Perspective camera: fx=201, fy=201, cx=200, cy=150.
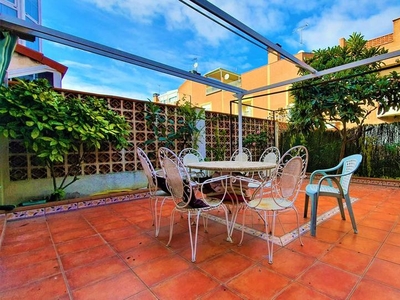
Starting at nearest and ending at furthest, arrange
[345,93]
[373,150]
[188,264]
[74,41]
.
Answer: [188,264], [74,41], [345,93], [373,150]

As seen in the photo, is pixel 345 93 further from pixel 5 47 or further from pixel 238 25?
pixel 5 47

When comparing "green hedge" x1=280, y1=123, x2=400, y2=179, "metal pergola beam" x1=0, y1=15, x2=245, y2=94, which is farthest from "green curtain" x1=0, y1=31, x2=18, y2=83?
"green hedge" x1=280, y1=123, x2=400, y2=179

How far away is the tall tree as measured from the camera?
4.43 meters

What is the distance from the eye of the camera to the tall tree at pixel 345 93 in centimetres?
443

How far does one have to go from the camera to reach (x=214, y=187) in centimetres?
261

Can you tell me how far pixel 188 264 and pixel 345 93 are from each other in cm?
515

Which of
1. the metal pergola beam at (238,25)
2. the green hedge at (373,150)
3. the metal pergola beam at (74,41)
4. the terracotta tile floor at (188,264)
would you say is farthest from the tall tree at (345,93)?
the metal pergola beam at (74,41)

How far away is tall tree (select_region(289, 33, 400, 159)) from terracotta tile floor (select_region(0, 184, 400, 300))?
3.04 m

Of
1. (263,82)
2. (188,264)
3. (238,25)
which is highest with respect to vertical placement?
(263,82)

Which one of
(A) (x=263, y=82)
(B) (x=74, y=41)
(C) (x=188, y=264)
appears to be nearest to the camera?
(C) (x=188, y=264)

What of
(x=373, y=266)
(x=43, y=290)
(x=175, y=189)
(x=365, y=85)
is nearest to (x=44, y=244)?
(x=43, y=290)

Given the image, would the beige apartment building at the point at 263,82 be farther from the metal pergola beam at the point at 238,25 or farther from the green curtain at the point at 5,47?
the green curtain at the point at 5,47

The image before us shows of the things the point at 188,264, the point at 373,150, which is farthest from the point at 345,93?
the point at 188,264

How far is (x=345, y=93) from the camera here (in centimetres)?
470
